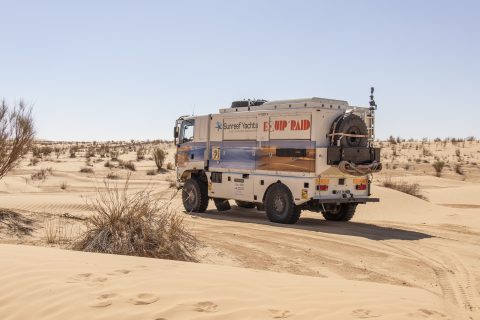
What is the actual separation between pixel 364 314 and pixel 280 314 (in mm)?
836

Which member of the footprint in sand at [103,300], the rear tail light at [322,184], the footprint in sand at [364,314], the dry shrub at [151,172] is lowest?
the footprint in sand at [103,300]

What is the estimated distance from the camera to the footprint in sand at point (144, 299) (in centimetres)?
614

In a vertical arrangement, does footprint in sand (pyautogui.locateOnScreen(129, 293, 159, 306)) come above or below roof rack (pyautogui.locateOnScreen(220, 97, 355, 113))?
below

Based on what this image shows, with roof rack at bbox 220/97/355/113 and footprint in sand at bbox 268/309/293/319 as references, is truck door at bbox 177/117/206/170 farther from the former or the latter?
footprint in sand at bbox 268/309/293/319

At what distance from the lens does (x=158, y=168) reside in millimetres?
38406

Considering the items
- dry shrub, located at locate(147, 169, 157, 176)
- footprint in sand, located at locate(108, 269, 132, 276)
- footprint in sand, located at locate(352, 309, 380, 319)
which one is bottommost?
footprint in sand, located at locate(352, 309, 380, 319)

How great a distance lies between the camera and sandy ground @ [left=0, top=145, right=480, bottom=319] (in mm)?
6023

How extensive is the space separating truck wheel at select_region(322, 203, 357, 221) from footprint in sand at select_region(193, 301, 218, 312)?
36.1 feet

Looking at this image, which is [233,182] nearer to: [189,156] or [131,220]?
[189,156]

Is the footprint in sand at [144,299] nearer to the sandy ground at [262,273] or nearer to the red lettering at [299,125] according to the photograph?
the sandy ground at [262,273]

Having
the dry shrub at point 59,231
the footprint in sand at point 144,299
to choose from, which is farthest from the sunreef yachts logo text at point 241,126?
the footprint in sand at point 144,299

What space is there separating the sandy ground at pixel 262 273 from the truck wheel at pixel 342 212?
417 mm

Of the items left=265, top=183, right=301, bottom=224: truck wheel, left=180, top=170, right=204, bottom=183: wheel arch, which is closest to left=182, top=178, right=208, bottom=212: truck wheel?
left=180, top=170, right=204, bottom=183: wheel arch

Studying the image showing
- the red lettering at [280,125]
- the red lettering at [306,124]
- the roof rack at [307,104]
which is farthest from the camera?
the red lettering at [280,125]
